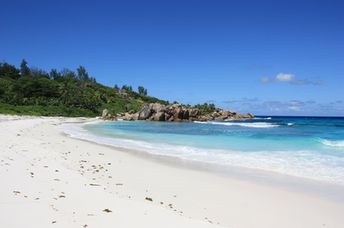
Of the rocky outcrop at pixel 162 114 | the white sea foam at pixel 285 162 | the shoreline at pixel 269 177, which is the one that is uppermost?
the rocky outcrop at pixel 162 114

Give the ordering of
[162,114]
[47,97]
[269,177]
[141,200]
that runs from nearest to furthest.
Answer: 1. [141,200]
2. [269,177]
3. [162,114]
4. [47,97]

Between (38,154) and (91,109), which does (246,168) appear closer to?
(38,154)

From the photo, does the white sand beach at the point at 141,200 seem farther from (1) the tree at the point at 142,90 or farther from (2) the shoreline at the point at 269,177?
(1) the tree at the point at 142,90

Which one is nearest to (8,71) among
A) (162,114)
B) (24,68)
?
(24,68)

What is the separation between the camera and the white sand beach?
613cm

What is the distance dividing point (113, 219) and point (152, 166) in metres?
7.27

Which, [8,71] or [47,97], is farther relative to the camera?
[8,71]

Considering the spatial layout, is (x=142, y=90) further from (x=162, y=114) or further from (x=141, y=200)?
(x=141, y=200)

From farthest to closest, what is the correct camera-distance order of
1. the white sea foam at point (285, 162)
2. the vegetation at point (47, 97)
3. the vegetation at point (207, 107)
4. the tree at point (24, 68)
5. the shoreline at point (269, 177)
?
1. the tree at point (24, 68)
2. the vegetation at point (207, 107)
3. the vegetation at point (47, 97)
4. the white sea foam at point (285, 162)
5. the shoreline at point (269, 177)

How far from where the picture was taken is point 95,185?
29.5ft

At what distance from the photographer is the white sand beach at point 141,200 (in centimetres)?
613

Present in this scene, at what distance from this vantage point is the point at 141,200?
797 cm

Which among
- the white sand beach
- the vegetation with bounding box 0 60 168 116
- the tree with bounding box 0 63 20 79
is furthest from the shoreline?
the tree with bounding box 0 63 20 79

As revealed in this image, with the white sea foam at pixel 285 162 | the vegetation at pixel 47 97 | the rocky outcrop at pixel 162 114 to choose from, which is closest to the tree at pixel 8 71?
the vegetation at pixel 47 97
